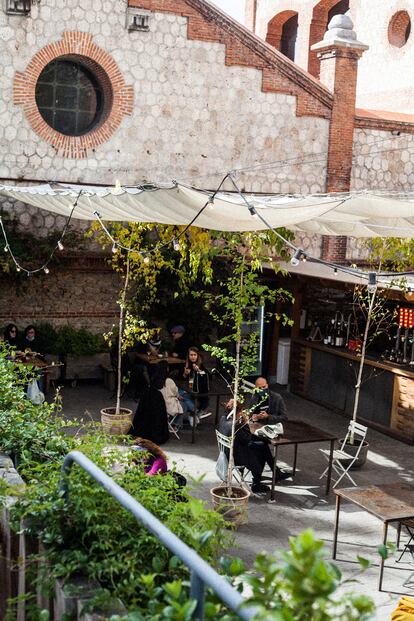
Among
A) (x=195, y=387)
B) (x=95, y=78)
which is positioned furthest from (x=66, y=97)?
(x=195, y=387)

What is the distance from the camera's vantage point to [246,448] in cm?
1027

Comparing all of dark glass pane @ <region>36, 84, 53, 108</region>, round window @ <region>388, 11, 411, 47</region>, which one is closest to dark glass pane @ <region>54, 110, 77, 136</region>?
dark glass pane @ <region>36, 84, 53, 108</region>

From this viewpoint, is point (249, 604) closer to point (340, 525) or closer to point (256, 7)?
point (340, 525)

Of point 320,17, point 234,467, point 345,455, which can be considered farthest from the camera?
point 320,17

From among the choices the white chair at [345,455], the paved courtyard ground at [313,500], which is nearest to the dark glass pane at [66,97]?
the paved courtyard ground at [313,500]

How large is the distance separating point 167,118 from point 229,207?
8.49 meters

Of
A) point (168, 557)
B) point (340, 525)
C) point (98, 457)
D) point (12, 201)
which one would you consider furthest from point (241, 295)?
point (12, 201)

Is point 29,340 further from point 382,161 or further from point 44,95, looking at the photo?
point 382,161

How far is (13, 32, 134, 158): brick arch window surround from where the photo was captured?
1497 cm

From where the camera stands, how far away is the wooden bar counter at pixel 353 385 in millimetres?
13562

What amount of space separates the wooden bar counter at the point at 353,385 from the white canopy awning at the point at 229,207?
11.1ft

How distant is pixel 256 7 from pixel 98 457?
77.5 ft

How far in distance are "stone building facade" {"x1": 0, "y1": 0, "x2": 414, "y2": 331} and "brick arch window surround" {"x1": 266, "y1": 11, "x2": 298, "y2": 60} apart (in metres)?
8.22

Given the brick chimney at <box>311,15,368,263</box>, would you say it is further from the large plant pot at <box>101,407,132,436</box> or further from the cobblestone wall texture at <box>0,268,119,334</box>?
the large plant pot at <box>101,407,132,436</box>
